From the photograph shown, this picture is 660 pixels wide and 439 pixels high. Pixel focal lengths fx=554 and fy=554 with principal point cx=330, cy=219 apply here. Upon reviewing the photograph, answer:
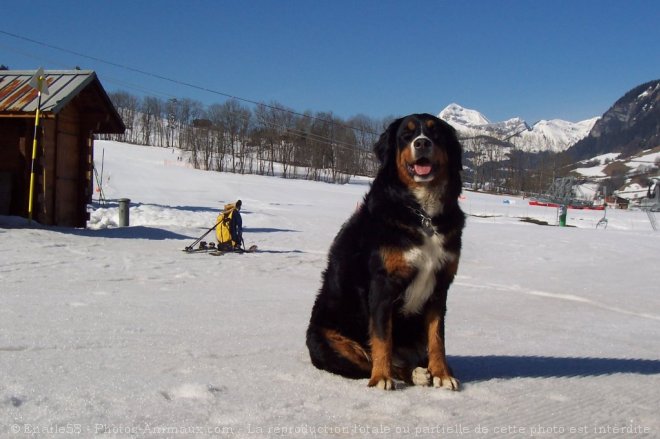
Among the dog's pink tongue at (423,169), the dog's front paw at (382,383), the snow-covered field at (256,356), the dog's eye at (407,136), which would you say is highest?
the dog's eye at (407,136)

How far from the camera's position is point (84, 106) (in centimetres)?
1719

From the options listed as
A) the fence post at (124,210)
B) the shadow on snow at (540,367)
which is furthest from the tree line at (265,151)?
the shadow on snow at (540,367)

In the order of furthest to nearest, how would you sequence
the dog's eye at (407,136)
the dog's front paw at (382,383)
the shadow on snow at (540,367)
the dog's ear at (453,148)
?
the shadow on snow at (540,367) → the dog's ear at (453,148) → the dog's eye at (407,136) → the dog's front paw at (382,383)

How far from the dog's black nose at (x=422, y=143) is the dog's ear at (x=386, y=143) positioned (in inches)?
9.7

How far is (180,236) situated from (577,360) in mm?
12985

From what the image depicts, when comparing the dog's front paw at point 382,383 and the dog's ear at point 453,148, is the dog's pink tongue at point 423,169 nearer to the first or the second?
the dog's ear at point 453,148

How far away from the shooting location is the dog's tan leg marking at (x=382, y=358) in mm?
3275

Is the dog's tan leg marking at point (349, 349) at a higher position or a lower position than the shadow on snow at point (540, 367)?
higher

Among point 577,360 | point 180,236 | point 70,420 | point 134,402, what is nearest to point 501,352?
point 577,360

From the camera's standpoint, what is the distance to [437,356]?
3406 mm

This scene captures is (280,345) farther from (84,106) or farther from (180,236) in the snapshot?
(84,106)

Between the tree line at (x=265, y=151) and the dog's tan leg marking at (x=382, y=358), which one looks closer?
the dog's tan leg marking at (x=382, y=358)

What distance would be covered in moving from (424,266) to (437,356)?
22.3 inches

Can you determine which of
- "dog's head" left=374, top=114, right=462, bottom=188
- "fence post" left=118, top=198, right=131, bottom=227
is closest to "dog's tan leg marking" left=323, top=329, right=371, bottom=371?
"dog's head" left=374, top=114, right=462, bottom=188
